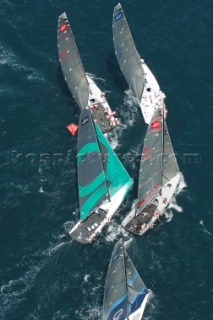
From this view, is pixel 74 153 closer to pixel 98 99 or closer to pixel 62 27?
pixel 98 99

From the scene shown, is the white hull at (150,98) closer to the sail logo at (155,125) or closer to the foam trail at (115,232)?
the sail logo at (155,125)

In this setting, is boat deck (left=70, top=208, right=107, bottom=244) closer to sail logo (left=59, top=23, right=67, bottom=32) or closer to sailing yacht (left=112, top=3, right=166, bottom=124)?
sailing yacht (left=112, top=3, right=166, bottom=124)

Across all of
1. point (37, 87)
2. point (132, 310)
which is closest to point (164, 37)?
point (37, 87)

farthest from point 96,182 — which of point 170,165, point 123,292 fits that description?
point 123,292

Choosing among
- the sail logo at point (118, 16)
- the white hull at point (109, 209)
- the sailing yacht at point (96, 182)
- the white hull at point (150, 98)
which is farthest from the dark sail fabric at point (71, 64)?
the white hull at point (109, 209)

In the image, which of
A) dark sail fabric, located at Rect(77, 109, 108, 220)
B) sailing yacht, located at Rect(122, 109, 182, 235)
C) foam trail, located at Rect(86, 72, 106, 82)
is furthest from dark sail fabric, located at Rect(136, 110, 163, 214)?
foam trail, located at Rect(86, 72, 106, 82)
